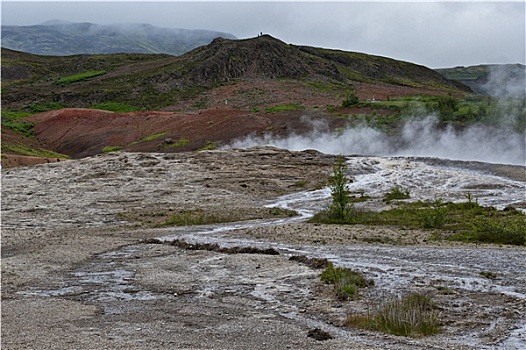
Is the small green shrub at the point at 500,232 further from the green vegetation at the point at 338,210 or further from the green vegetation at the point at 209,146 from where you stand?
the green vegetation at the point at 209,146

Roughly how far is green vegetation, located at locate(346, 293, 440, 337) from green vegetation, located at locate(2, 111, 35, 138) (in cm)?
7181

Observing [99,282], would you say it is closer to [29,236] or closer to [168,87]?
[29,236]

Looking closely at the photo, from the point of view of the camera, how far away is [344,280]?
1928 cm

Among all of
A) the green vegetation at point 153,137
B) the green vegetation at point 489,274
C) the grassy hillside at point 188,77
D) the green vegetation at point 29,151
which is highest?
the grassy hillside at point 188,77

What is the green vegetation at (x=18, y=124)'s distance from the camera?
274 feet

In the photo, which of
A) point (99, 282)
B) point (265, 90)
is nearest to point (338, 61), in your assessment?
point (265, 90)

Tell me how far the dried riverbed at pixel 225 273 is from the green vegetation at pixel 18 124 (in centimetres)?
3921

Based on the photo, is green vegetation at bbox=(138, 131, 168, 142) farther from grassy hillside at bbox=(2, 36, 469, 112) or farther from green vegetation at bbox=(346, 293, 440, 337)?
green vegetation at bbox=(346, 293, 440, 337)

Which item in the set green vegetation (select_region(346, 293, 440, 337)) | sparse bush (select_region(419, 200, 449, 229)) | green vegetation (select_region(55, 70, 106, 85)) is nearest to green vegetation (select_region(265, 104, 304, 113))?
sparse bush (select_region(419, 200, 449, 229))

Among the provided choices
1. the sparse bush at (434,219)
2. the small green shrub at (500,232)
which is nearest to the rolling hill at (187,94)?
the sparse bush at (434,219)

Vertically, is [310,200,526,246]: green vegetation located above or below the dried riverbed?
Answer: above

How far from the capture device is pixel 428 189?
4359cm

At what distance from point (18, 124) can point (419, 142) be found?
177 feet

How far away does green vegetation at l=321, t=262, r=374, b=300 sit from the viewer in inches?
722
